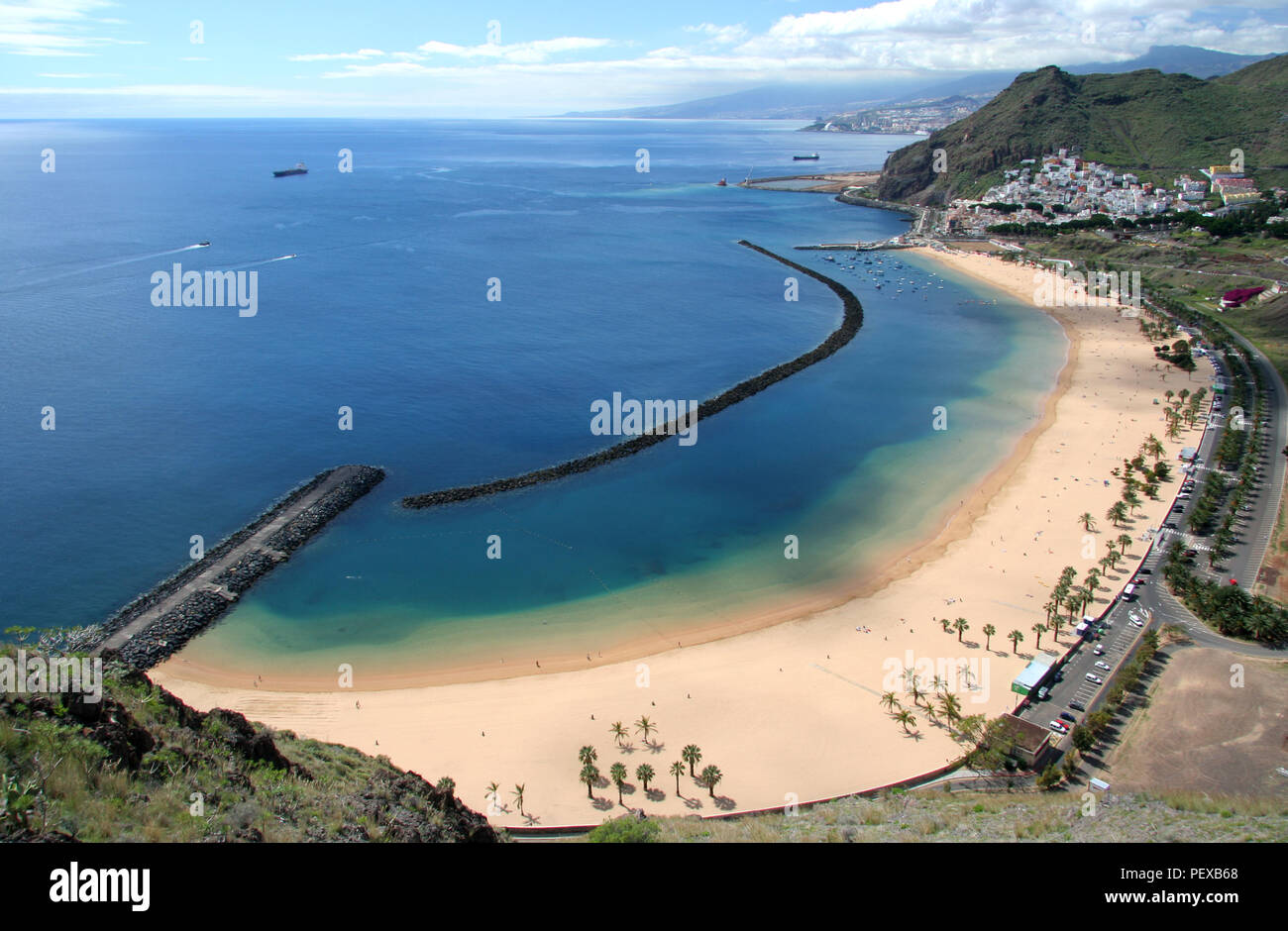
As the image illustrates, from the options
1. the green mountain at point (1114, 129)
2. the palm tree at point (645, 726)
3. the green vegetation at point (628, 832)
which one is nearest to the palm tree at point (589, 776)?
the palm tree at point (645, 726)

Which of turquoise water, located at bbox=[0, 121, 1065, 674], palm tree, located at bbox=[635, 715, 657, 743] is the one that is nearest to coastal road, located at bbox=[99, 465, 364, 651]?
turquoise water, located at bbox=[0, 121, 1065, 674]

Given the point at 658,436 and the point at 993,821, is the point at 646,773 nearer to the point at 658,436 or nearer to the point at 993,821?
the point at 993,821

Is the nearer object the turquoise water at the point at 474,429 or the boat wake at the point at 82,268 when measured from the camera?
the turquoise water at the point at 474,429

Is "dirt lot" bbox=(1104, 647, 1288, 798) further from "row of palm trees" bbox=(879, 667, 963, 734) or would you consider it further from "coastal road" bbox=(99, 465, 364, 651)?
"coastal road" bbox=(99, 465, 364, 651)

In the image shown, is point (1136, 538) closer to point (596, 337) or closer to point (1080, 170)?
point (596, 337)

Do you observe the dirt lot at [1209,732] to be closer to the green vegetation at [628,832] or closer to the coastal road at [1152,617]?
the coastal road at [1152,617]

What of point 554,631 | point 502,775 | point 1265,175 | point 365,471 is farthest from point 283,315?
point 1265,175
